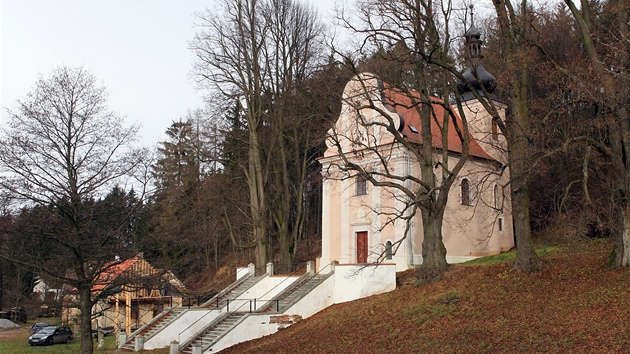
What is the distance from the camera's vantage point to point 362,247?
26.8m

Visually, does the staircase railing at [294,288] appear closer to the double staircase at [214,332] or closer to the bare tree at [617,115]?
the double staircase at [214,332]

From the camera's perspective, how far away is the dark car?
29.3m

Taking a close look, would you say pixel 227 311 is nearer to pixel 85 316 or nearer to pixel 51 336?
pixel 85 316

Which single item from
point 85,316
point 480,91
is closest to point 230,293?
point 85,316

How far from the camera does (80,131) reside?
531 inches

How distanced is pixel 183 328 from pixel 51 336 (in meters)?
10.1

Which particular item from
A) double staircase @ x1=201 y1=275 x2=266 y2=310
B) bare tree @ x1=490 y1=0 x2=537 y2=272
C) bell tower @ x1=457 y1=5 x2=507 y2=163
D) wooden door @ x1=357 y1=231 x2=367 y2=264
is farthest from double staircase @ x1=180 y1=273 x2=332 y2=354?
bell tower @ x1=457 y1=5 x2=507 y2=163

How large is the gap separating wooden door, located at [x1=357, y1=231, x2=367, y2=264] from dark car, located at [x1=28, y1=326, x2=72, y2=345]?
15882 mm

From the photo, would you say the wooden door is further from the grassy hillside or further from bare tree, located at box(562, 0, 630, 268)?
bare tree, located at box(562, 0, 630, 268)

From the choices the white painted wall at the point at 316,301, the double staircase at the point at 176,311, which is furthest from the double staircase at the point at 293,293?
the double staircase at the point at 176,311

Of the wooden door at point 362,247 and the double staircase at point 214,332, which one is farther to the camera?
the wooden door at point 362,247

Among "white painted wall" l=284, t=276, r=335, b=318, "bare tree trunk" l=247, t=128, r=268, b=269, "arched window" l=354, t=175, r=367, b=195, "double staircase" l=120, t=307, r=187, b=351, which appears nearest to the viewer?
"white painted wall" l=284, t=276, r=335, b=318

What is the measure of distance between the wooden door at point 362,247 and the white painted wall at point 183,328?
681cm

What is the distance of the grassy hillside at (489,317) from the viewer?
1192 centimetres
